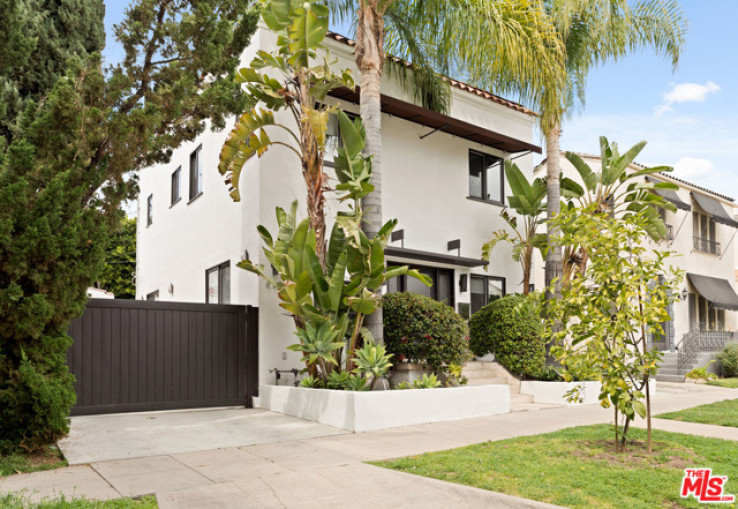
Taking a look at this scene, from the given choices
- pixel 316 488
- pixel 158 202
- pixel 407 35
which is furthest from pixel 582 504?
pixel 158 202

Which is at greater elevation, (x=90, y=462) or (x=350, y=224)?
(x=350, y=224)

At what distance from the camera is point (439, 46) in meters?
12.0

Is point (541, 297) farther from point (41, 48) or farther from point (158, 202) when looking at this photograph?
point (158, 202)

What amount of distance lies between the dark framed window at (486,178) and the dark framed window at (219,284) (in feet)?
21.2

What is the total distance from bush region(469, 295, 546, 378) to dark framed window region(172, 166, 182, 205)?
861 cm

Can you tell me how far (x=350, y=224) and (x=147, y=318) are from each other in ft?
13.3

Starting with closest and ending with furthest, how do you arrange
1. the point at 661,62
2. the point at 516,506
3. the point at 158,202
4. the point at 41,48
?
the point at 516,506 < the point at 41,48 < the point at 661,62 < the point at 158,202

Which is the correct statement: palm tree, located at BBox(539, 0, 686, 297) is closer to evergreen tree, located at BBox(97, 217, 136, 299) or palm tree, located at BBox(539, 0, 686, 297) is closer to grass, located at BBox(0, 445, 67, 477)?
grass, located at BBox(0, 445, 67, 477)

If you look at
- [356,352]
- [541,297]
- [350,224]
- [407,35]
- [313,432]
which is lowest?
[313,432]

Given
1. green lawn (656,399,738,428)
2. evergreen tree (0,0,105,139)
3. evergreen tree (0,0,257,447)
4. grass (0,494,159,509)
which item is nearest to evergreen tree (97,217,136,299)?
evergreen tree (0,0,105,139)

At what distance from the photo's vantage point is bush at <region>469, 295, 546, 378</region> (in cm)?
1271

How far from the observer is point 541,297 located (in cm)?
738

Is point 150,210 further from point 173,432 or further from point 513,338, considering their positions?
point 513,338

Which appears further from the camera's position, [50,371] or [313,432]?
[313,432]
